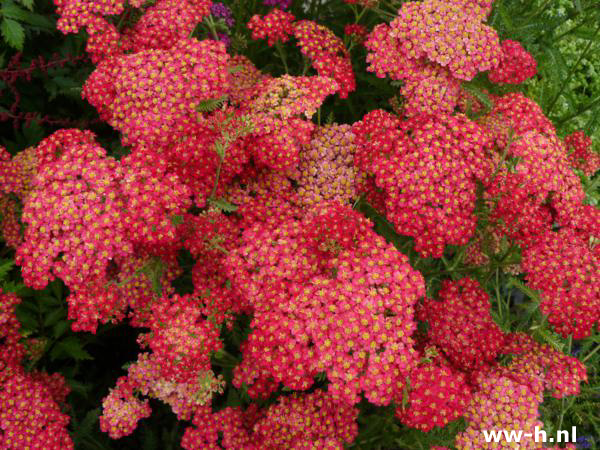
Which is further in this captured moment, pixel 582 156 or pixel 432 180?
pixel 582 156

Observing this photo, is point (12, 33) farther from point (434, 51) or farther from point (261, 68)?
point (434, 51)

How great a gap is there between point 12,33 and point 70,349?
6.78 feet

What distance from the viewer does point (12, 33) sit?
11.6ft

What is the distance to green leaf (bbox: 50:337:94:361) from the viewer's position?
3.39m

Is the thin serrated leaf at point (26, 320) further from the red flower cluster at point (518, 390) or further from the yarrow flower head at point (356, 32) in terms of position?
the yarrow flower head at point (356, 32)

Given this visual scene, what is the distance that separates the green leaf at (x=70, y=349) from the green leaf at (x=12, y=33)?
6.28 feet

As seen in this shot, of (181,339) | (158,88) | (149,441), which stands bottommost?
(149,441)

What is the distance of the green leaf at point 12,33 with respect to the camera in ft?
11.6

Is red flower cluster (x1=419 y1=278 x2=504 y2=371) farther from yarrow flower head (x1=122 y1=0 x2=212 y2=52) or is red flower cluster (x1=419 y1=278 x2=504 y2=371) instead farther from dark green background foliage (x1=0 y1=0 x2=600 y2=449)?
yarrow flower head (x1=122 y1=0 x2=212 y2=52)

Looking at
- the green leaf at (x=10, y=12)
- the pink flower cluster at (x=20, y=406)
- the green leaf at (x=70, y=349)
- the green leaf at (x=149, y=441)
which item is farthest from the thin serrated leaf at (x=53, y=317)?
the green leaf at (x=10, y=12)

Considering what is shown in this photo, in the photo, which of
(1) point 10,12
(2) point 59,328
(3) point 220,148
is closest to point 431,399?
(3) point 220,148

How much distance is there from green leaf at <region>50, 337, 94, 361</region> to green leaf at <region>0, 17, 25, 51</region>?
1913 millimetres

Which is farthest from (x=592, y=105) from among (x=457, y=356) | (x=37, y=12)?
(x=37, y=12)

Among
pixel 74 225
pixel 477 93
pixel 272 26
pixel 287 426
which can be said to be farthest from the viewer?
pixel 272 26
